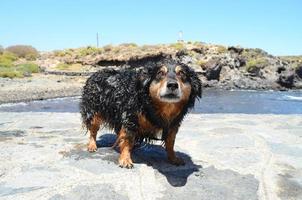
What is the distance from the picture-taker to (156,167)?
608 cm

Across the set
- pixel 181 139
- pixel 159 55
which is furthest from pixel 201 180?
pixel 159 55

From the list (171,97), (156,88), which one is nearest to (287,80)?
(156,88)

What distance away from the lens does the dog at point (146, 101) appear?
5464 mm

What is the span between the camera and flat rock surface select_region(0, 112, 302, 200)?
507 centimetres

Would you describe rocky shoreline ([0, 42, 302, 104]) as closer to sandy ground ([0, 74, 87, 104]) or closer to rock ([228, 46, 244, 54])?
rock ([228, 46, 244, 54])

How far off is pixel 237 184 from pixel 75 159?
2.39 m

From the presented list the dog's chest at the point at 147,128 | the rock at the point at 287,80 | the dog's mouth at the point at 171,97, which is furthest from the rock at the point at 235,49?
the dog's mouth at the point at 171,97

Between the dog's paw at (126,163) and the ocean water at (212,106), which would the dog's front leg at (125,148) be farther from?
the ocean water at (212,106)

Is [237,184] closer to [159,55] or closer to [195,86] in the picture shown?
[195,86]

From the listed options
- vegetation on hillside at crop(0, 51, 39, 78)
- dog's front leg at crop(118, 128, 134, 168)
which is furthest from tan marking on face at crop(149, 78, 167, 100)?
vegetation on hillside at crop(0, 51, 39, 78)

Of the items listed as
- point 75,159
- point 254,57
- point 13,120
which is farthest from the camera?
point 254,57

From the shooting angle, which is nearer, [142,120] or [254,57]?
[142,120]

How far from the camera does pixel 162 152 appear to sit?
712 centimetres

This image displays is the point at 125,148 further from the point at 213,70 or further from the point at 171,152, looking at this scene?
Answer: the point at 213,70
